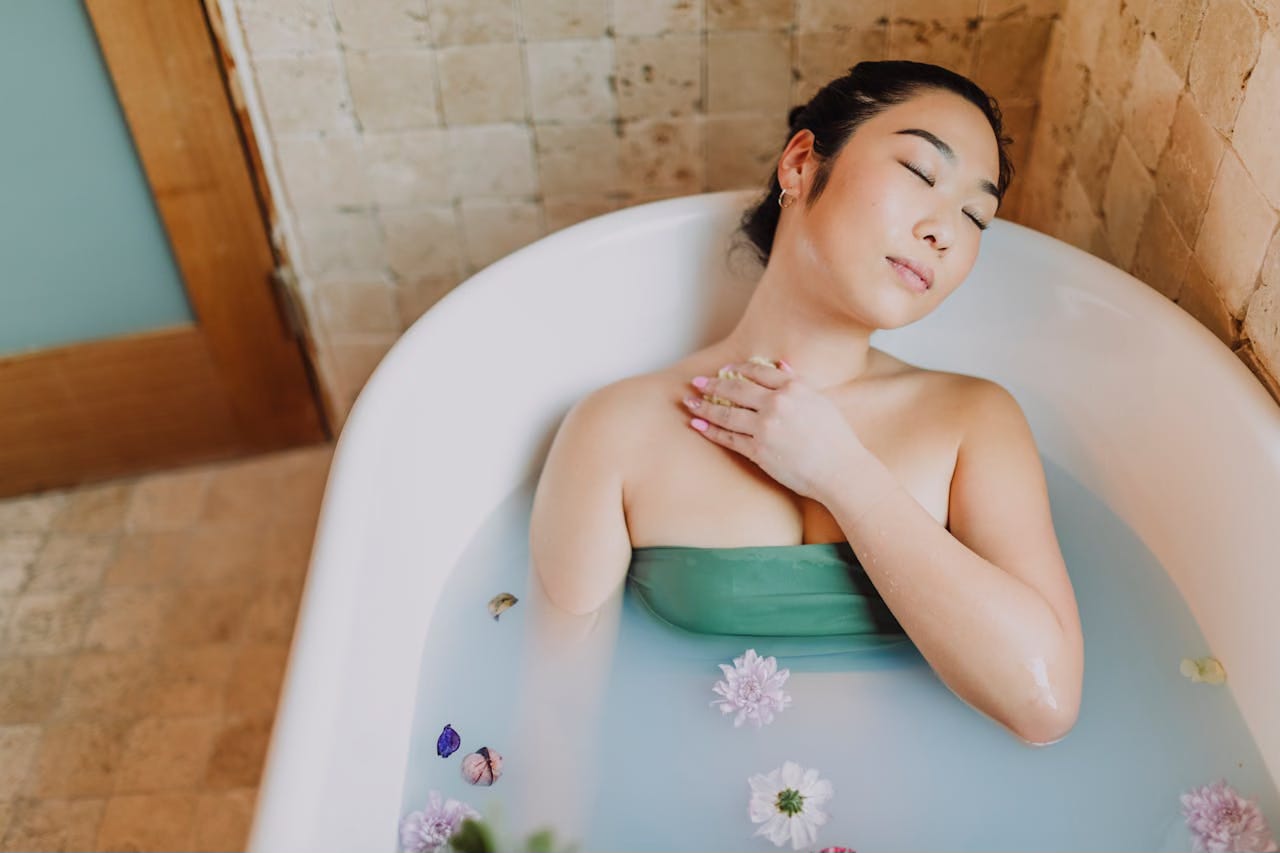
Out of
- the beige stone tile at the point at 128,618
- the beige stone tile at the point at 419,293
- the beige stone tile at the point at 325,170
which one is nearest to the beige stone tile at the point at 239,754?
the beige stone tile at the point at 128,618

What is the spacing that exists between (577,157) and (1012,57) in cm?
70

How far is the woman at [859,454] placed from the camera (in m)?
1.11

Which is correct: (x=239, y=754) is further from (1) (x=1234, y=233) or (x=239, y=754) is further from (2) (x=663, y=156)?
(1) (x=1234, y=233)

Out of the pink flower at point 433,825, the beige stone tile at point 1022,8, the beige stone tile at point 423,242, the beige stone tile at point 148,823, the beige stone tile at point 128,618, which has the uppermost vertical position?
the beige stone tile at point 1022,8

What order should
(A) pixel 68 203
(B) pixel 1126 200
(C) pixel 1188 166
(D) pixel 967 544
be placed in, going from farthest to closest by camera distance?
(A) pixel 68 203 < (B) pixel 1126 200 < (C) pixel 1188 166 < (D) pixel 967 544

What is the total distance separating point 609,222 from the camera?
1.53 m

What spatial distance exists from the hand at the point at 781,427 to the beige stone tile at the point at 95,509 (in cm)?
126

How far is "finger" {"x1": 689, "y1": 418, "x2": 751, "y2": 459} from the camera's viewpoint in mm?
1233

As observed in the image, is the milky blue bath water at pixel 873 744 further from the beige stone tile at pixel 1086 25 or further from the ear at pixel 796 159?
the beige stone tile at pixel 1086 25

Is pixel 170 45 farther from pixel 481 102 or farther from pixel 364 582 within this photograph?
pixel 364 582

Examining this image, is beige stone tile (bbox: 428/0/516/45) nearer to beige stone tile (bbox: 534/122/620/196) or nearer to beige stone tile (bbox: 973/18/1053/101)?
beige stone tile (bbox: 534/122/620/196)

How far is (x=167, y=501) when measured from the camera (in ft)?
6.72

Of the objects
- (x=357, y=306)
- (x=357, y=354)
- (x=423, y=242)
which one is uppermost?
(x=423, y=242)

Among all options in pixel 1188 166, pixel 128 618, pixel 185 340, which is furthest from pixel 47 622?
pixel 1188 166
